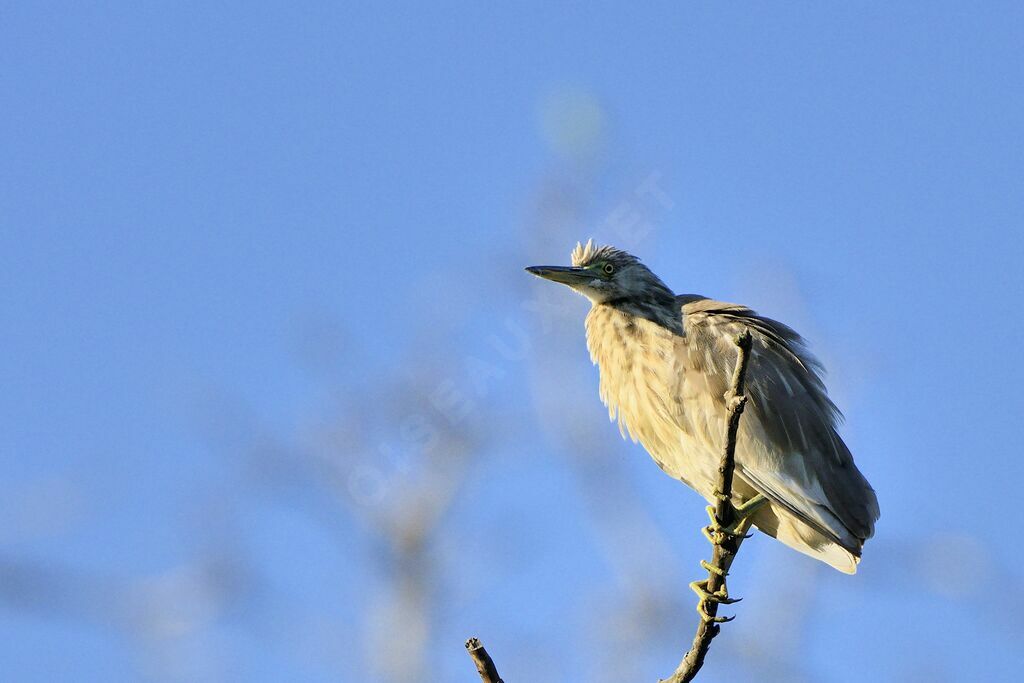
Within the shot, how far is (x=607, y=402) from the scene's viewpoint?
5.83 metres

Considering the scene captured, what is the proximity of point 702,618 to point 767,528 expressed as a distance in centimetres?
159

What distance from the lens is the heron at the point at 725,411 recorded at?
206 inches

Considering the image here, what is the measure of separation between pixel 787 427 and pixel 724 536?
1203 millimetres

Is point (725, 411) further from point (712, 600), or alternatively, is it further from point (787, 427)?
point (712, 600)

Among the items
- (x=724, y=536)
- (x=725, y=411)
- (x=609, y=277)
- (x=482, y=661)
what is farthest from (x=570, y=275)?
(x=482, y=661)

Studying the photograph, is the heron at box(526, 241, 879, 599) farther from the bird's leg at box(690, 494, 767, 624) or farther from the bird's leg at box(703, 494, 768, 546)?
the bird's leg at box(690, 494, 767, 624)

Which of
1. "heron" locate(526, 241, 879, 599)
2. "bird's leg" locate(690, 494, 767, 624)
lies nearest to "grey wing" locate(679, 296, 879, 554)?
"heron" locate(526, 241, 879, 599)

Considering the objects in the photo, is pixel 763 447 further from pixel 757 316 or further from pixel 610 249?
pixel 610 249

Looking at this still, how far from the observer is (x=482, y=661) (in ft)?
11.3

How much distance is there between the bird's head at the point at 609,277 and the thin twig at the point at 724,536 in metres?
1.51

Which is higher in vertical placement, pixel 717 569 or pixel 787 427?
pixel 787 427

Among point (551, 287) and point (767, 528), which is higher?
point (551, 287)

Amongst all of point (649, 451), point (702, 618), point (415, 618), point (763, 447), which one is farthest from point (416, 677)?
point (702, 618)

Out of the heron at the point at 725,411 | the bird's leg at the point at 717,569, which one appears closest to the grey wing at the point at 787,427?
the heron at the point at 725,411
